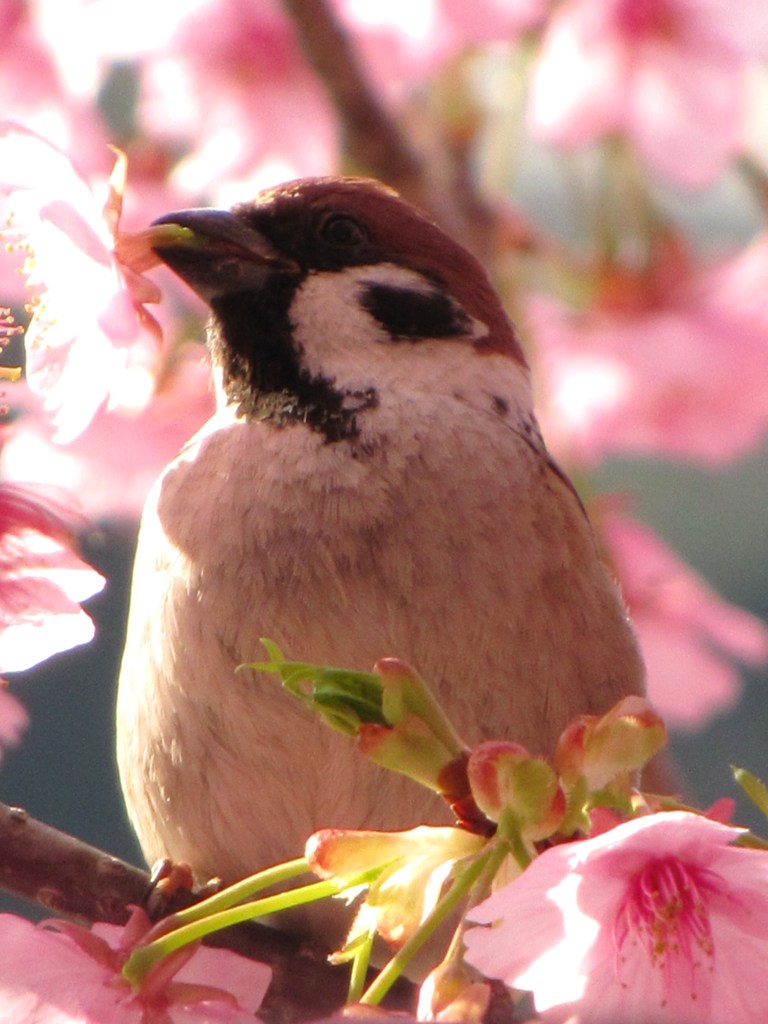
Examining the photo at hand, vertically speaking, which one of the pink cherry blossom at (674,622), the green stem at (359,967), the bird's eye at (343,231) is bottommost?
the green stem at (359,967)

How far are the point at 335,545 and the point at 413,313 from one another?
1.20 feet

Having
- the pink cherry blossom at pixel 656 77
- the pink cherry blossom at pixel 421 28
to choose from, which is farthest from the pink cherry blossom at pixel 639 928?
the pink cherry blossom at pixel 421 28

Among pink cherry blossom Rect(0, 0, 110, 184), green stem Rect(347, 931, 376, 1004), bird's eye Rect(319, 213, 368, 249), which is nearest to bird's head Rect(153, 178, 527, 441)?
bird's eye Rect(319, 213, 368, 249)

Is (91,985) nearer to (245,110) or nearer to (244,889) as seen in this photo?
(244,889)

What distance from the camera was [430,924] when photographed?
33.9 inches

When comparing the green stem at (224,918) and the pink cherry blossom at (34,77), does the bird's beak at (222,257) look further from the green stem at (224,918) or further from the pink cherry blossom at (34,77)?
the green stem at (224,918)

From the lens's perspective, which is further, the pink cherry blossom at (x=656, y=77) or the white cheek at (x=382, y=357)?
the pink cherry blossom at (x=656, y=77)

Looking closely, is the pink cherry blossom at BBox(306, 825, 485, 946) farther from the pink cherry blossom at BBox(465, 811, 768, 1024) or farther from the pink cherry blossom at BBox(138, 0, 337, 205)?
the pink cherry blossom at BBox(138, 0, 337, 205)

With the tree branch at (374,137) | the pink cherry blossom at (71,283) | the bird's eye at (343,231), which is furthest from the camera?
the tree branch at (374,137)

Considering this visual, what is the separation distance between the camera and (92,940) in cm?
105

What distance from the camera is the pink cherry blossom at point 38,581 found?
107 centimetres

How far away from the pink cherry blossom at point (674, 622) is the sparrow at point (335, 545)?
630 millimetres

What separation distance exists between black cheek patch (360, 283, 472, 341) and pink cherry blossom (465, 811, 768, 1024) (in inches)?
39.3

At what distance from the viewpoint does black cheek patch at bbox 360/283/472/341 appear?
1.86 m
